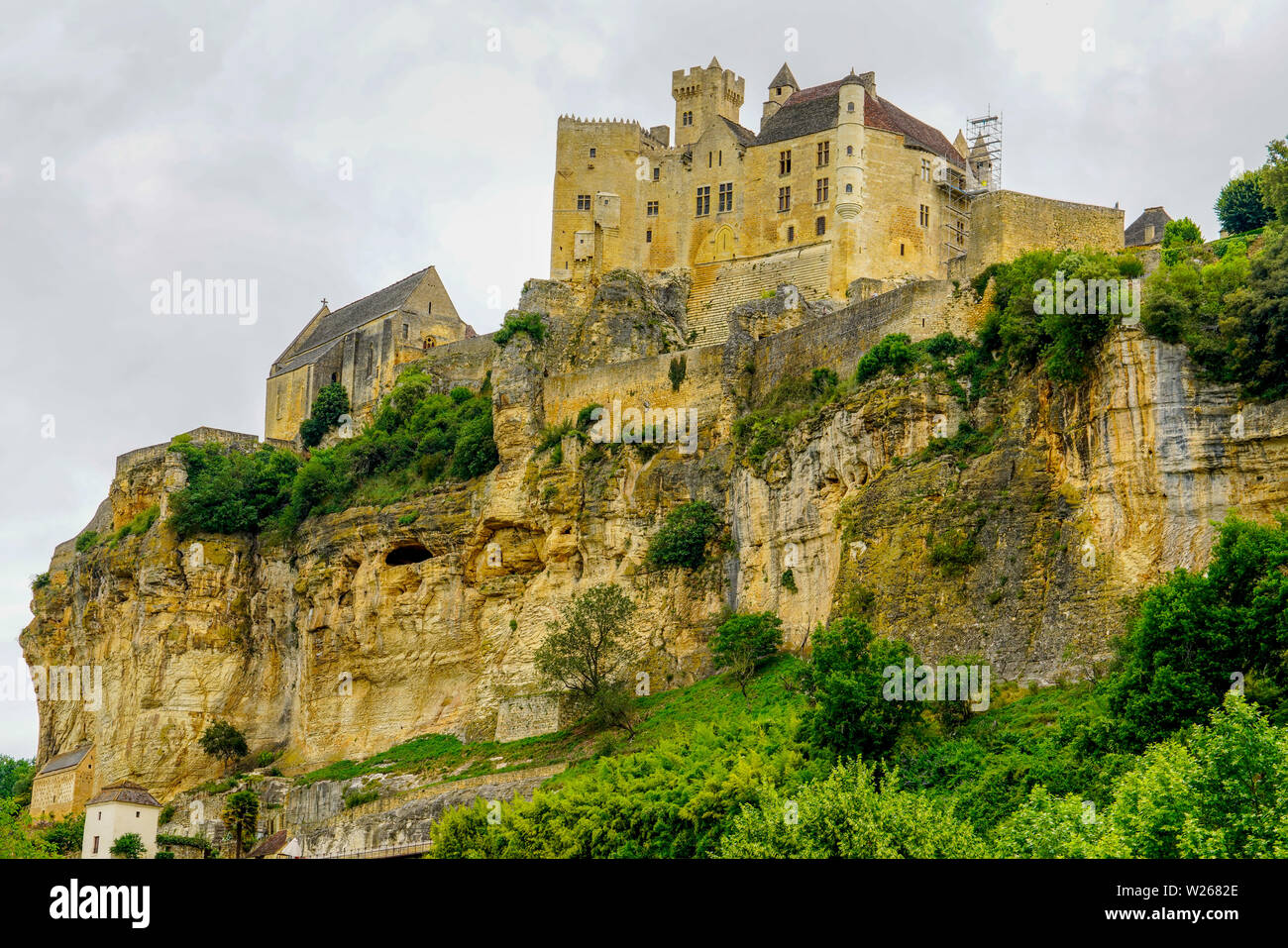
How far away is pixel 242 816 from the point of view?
58.6 m

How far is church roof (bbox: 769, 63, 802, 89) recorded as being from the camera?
7519 cm

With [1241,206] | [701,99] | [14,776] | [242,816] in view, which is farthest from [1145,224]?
[14,776]

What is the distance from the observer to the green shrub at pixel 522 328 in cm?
6412

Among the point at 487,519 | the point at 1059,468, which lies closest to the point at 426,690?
the point at 487,519

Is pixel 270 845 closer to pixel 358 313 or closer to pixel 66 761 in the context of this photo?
pixel 66 761

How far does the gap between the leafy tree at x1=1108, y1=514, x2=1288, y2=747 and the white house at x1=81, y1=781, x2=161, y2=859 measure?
1292 inches

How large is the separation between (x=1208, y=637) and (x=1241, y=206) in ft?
110

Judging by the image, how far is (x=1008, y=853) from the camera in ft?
104

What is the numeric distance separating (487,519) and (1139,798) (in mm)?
33748

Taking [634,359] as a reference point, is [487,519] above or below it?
below

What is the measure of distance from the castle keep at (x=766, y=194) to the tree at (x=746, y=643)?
17.9 meters

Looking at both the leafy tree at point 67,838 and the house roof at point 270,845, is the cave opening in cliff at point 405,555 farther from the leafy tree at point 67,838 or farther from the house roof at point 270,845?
the leafy tree at point 67,838

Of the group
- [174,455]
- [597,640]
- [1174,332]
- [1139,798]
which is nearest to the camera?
[1139,798]
